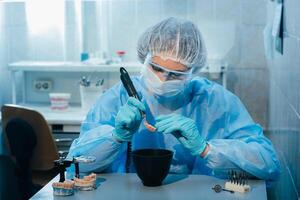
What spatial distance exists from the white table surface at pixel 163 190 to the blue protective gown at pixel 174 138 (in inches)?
3.6

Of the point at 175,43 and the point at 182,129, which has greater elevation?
the point at 175,43

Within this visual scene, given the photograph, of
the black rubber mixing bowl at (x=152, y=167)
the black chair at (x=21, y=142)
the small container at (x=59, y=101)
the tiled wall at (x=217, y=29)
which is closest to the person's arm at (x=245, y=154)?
the black rubber mixing bowl at (x=152, y=167)

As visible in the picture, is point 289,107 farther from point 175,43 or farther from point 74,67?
point 74,67

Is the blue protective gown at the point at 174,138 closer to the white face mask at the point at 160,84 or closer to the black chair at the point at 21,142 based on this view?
the white face mask at the point at 160,84

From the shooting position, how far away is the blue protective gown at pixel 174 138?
157cm

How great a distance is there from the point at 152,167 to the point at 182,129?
14 cm

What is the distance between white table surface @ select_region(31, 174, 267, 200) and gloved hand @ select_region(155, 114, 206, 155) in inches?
4.0

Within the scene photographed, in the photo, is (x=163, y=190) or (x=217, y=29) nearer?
(x=163, y=190)

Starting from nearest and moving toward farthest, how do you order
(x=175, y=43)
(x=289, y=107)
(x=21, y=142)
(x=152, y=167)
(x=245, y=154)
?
(x=152, y=167), (x=245, y=154), (x=175, y=43), (x=289, y=107), (x=21, y=142)

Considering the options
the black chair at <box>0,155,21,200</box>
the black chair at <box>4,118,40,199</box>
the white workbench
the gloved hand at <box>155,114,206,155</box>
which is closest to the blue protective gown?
the gloved hand at <box>155,114,206,155</box>

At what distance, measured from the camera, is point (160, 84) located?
1.58m

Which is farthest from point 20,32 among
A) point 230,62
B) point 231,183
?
point 231,183

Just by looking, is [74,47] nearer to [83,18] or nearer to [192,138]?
[83,18]

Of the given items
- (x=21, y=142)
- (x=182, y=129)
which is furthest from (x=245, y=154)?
(x=21, y=142)
